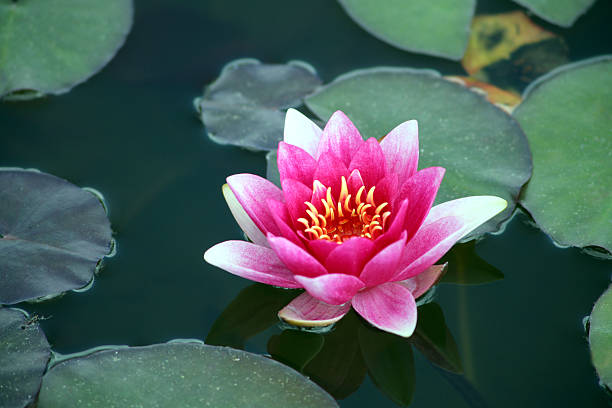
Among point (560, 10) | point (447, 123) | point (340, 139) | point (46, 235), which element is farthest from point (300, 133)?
point (560, 10)

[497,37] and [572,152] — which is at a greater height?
[497,37]

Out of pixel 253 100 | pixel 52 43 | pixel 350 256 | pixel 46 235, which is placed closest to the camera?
pixel 350 256

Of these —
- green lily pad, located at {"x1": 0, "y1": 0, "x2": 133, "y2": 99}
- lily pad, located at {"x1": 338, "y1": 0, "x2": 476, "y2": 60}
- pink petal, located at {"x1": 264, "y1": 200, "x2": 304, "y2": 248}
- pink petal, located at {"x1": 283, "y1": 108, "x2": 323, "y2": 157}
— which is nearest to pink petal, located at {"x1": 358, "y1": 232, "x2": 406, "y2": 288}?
pink petal, located at {"x1": 264, "y1": 200, "x2": 304, "y2": 248}

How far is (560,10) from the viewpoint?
316 cm

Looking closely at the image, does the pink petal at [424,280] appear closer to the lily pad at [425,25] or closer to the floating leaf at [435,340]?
the floating leaf at [435,340]

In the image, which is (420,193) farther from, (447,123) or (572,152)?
(572,152)

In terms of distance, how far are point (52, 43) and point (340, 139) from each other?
1722mm

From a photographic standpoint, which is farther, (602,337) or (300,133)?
(300,133)

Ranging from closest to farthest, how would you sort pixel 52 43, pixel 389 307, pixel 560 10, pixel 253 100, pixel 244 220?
1. pixel 389 307
2. pixel 244 220
3. pixel 253 100
4. pixel 52 43
5. pixel 560 10

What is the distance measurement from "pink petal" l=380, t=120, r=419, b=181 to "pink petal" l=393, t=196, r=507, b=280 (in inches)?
7.4

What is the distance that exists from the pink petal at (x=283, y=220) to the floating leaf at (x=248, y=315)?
0.37m

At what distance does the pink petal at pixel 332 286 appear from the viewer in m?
1.82

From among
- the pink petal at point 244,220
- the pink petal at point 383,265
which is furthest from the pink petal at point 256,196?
the pink petal at point 383,265

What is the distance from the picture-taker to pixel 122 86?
307 centimetres
